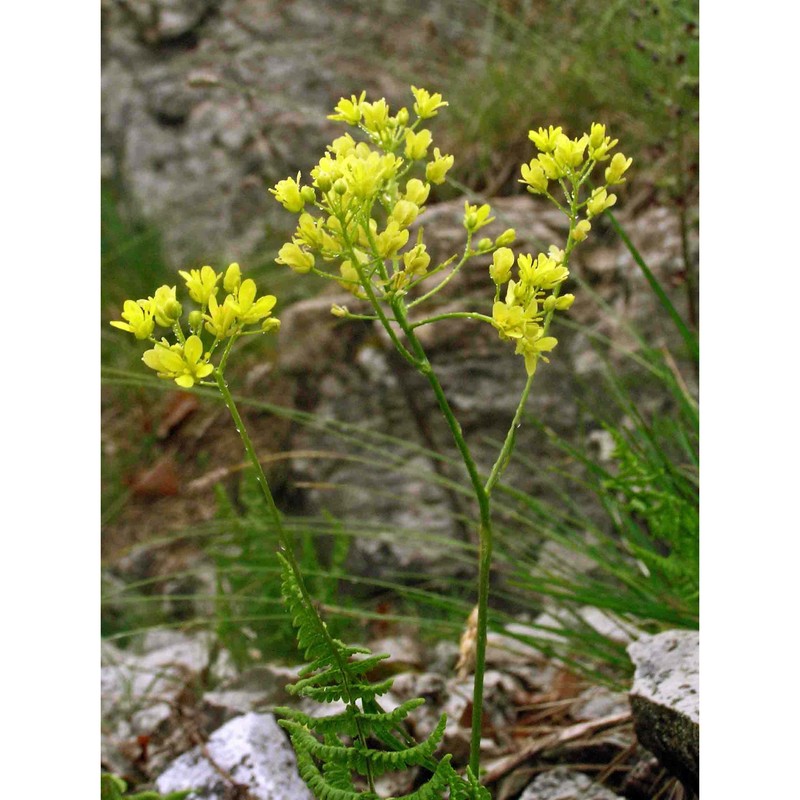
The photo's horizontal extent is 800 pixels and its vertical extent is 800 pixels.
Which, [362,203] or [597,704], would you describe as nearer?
[362,203]

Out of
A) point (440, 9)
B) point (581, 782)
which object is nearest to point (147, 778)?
point (581, 782)

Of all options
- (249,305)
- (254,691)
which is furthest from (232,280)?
(254,691)

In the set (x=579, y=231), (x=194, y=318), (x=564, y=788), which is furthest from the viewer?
(x=564, y=788)

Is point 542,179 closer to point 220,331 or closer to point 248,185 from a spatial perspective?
point 220,331

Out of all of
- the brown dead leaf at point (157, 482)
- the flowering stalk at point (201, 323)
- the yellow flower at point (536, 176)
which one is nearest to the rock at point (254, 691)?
the flowering stalk at point (201, 323)

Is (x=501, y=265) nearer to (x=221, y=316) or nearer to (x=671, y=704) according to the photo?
(x=221, y=316)

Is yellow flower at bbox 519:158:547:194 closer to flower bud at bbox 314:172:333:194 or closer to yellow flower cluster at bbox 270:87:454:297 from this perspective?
yellow flower cluster at bbox 270:87:454:297

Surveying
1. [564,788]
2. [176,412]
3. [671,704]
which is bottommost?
[564,788]
